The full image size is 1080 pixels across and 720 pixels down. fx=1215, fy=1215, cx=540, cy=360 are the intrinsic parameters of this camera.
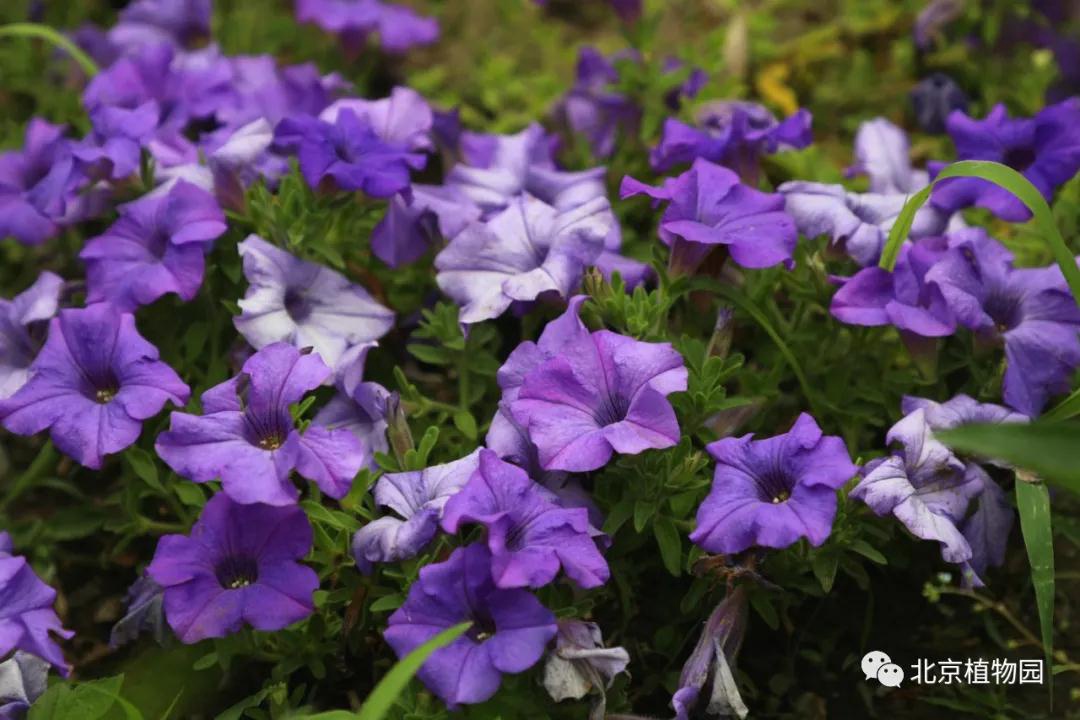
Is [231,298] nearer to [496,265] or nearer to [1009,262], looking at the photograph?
[496,265]

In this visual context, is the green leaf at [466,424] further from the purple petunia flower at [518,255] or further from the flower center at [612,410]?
the flower center at [612,410]

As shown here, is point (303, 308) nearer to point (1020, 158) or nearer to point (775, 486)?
point (775, 486)

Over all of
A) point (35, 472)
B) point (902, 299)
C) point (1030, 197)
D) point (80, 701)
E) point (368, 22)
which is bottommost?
point (35, 472)

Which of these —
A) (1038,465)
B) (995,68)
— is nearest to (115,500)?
(1038,465)

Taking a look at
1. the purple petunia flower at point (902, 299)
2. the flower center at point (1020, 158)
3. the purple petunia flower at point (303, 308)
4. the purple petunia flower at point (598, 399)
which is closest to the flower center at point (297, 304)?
A: the purple petunia flower at point (303, 308)

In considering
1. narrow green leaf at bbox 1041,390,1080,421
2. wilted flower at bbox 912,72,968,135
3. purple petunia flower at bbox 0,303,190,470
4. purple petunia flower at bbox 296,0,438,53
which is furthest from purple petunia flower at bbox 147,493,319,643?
wilted flower at bbox 912,72,968,135

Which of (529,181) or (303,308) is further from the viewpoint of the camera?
(529,181)

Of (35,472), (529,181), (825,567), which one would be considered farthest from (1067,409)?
(35,472)
